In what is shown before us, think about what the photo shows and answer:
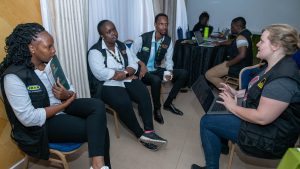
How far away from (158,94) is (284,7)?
12.2ft

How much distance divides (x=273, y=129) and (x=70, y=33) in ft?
5.93

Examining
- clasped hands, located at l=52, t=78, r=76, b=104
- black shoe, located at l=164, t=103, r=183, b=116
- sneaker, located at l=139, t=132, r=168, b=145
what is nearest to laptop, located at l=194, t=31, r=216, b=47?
black shoe, located at l=164, t=103, r=183, b=116

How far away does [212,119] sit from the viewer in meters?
1.79

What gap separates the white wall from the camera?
4.93 m

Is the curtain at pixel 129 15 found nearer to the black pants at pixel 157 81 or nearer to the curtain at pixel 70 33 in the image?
the curtain at pixel 70 33

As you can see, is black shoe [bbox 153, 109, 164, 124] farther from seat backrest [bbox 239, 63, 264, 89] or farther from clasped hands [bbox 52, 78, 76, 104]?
clasped hands [bbox 52, 78, 76, 104]

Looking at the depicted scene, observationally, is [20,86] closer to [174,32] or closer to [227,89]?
[227,89]

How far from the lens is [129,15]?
3.44 metres

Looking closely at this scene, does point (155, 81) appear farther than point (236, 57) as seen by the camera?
No

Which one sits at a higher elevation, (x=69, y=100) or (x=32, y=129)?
(x=69, y=100)

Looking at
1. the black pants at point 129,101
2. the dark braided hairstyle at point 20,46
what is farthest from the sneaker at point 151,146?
the dark braided hairstyle at point 20,46

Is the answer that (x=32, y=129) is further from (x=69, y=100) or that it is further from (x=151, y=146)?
(x=151, y=146)

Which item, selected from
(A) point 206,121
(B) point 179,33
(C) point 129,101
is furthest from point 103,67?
(B) point 179,33

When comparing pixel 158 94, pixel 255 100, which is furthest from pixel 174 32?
pixel 255 100
